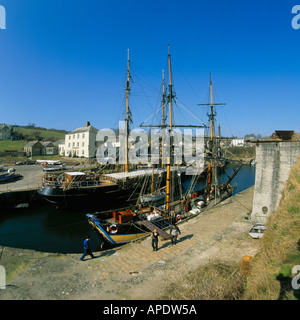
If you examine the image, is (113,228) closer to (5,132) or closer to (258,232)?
(258,232)

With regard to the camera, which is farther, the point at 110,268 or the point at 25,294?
the point at 110,268

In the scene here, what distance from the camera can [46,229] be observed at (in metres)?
20.1

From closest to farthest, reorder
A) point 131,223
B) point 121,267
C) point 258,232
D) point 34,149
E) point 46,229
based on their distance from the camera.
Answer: point 121,267 → point 258,232 → point 131,223 → point 46,229 → point 34,149

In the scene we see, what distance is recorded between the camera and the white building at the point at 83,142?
6009 cm

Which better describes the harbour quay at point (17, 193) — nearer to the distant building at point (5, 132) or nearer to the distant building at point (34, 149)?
the distant building at point (34, 149)

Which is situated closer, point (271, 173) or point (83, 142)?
point (271, 173)

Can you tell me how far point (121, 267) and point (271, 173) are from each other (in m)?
12.0

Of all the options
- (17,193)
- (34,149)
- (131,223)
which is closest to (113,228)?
(131,223)

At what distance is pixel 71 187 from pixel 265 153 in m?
21.3

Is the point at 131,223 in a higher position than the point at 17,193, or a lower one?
lower
